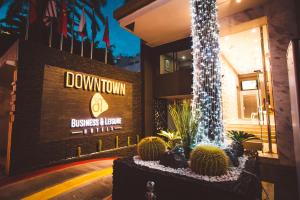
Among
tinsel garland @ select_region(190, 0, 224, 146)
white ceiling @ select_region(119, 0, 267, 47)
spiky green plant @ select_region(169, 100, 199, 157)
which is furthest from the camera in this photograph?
white ceiling @ select_region(119, 0, 267, 47)

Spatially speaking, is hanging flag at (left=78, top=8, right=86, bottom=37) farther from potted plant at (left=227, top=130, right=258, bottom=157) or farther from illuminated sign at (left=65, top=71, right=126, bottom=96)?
potted plant at (left=227, top=130, right=258, bottom=157)

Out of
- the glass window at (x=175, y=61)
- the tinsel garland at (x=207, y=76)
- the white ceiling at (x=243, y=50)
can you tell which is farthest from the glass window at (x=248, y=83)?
the tinsel garland at (x=207, y=76)

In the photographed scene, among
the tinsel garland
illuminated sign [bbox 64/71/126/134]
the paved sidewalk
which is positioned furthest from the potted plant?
illuminated sign [bbox 64/71/126/134]

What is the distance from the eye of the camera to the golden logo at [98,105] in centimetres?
700

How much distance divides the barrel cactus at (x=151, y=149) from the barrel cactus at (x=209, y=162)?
2.55 ft

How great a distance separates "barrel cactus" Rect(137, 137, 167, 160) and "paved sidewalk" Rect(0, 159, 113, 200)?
4.29ft

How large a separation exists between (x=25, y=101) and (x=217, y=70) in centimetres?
543

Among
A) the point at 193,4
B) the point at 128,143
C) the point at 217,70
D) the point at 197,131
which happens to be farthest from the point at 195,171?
the point at 128,143

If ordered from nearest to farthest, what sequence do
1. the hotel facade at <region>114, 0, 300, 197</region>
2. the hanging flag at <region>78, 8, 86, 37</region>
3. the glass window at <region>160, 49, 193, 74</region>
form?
the hotel facade at <region>114, 0, 300, 197</region> < the hanging flag at <region>78, 8, 86, 37</region> < the glass window at <region>160, 49, 193, 74</region>

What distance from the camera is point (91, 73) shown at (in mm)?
7102

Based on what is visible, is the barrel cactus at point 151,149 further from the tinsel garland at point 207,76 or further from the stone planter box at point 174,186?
the tinsel garland at point 207,76

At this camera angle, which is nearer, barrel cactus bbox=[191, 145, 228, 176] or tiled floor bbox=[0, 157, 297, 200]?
barrel cactus bbox=[191, 145, 228, 176]

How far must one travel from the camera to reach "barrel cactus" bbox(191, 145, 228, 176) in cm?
236

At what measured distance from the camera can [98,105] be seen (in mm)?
7234
